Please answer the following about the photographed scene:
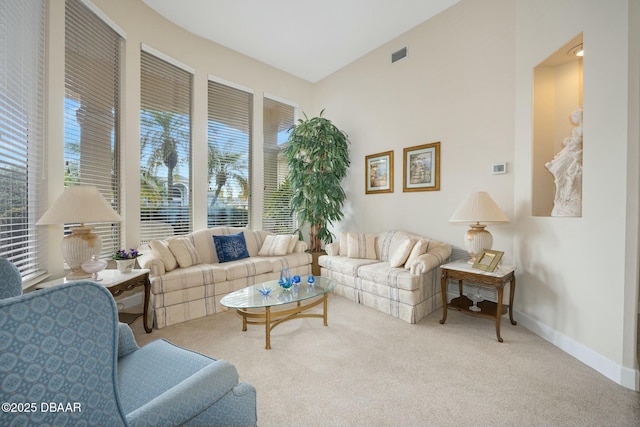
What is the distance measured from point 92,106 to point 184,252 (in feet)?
5.93

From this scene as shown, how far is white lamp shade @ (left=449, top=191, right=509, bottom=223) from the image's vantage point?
2.79m

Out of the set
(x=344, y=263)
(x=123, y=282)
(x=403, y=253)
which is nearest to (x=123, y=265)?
(x=123, y=282)

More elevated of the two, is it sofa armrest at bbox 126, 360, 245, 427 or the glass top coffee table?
sofa armrest at bbox 126, 360, 245, 427

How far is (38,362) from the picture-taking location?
24.6 inches

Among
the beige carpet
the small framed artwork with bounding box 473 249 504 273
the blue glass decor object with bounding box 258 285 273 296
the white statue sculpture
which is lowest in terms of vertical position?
the beige carpet

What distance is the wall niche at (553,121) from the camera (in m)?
2.61

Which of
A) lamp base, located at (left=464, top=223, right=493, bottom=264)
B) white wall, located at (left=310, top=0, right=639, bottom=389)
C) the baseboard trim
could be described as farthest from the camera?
lamp base, located at (left=464, top=223, right=493, bottom=264)

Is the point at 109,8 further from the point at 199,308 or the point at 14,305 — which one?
the point at 14,305

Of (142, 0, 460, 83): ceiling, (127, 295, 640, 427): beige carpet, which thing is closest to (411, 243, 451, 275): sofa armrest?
(127, 295, 640, 427): beige carpet

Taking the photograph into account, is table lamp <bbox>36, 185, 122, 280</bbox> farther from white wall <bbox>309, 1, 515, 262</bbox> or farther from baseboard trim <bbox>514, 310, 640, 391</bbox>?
baseboard trim <bbox>514, 310, 640, 391</bbox>

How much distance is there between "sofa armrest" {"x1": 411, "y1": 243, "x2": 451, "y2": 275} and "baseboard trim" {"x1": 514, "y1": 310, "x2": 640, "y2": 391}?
925mm

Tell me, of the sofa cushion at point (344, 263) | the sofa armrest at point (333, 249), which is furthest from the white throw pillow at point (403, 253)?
the sofa armrest at point (333, 249)

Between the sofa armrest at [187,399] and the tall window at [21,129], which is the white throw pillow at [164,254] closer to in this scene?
the tall window at [21,129]

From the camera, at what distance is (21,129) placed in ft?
7.10
